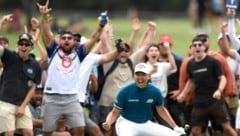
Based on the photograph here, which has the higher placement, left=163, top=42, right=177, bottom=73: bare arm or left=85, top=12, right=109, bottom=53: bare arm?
left=85, top=12, right=109, bottom=53: bare arm

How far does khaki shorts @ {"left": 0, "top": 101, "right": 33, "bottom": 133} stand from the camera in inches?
723

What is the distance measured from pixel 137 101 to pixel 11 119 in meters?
2.14

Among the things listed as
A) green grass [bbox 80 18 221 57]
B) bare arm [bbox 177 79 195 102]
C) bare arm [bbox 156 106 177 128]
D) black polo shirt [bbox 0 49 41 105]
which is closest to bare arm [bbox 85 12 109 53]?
black polo shirt [bbox 0 49 41 105]

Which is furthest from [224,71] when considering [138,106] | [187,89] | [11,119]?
[11,119]

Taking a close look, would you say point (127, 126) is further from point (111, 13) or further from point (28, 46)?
point (111, 13)

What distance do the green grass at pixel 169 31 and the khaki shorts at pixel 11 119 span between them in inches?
702

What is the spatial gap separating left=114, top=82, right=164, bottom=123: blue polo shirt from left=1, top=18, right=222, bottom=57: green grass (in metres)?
17.9

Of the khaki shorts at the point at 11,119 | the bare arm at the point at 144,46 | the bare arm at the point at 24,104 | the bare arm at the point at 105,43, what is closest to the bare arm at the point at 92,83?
the bare arm at the point at 105,43

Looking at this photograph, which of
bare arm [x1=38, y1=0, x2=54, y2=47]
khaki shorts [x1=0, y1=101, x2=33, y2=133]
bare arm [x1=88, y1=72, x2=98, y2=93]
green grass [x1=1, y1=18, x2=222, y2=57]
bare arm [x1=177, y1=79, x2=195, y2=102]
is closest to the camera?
khaki shorts [x1=0, y1=101, x2=33, y2=133]

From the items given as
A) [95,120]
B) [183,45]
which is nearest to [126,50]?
[95,120]

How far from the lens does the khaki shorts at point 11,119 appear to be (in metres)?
18.4

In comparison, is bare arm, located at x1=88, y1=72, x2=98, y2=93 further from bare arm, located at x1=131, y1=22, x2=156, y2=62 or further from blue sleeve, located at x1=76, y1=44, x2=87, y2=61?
bare arm, located at x1=131, y1=22, x2=156, y2=62

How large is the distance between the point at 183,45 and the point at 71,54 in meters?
23.1

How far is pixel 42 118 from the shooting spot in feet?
62.5
